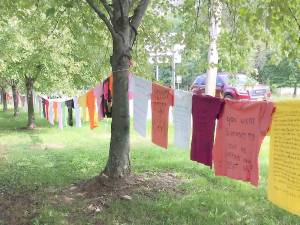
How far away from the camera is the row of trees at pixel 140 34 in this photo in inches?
245

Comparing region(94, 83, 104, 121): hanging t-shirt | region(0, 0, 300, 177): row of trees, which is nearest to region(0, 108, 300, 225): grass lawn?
region(0, 0, 300, 177): row of trees

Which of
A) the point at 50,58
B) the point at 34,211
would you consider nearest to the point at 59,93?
the point at 50,58

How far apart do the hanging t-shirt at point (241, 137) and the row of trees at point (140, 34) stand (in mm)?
1437

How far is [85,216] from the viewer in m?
5.53

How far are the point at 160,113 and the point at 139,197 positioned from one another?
46.7 inches

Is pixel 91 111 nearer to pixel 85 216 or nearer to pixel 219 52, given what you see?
pixel 219 52

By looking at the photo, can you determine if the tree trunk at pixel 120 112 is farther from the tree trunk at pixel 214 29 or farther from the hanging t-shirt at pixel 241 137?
the tree trunk at pixel 214 29

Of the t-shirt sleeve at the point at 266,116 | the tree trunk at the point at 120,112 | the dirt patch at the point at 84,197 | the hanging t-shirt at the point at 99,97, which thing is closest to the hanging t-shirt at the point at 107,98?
the hanging t-shirt at the point at 99,97

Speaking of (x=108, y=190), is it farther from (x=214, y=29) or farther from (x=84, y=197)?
(x=214, y=29)

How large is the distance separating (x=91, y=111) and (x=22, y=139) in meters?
4.55

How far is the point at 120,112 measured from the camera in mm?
6477

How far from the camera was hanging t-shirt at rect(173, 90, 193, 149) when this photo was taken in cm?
551

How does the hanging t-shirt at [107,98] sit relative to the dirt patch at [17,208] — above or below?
above

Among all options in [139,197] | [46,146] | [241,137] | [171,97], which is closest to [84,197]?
[139,197]
